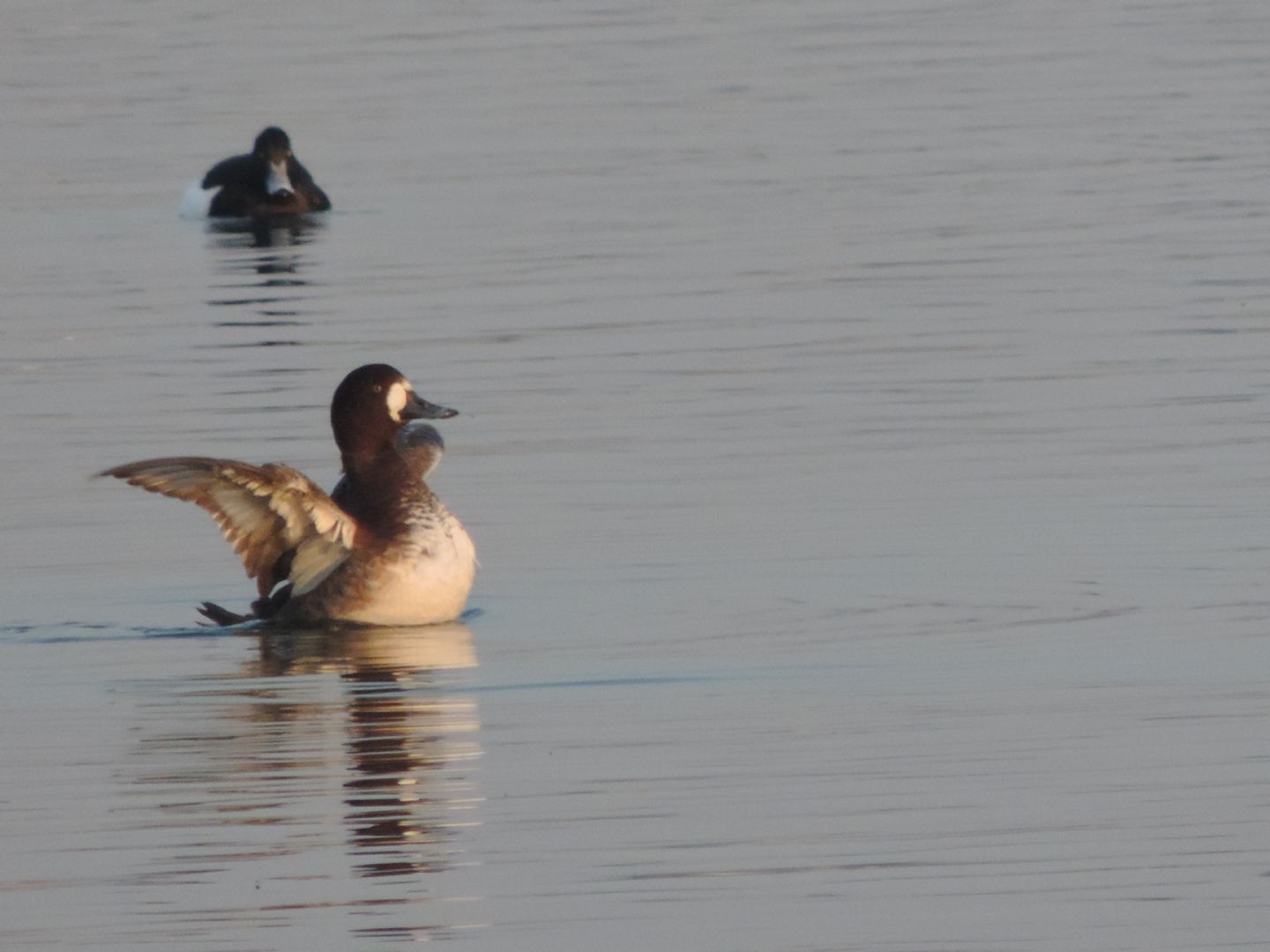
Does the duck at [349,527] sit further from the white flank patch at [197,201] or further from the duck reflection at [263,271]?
the white flank patch at [197,201]

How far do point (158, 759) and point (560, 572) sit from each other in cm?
278

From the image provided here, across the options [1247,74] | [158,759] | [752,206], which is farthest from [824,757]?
[1247,74]

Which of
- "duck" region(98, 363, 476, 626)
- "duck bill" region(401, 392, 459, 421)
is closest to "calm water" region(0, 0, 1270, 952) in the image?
"duck" region(98, 363, 476, 626)

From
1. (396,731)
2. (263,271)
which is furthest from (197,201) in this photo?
(396,731)

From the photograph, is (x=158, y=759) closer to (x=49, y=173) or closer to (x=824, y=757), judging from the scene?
(x=824, y=757)

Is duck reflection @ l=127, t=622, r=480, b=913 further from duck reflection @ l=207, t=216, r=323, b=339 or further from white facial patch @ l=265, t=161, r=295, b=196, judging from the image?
white facial patch @ l=265, t=161, r=295, b=196

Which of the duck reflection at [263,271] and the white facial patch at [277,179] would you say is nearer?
the duck reflection at [263,271]

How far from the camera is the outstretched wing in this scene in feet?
34.3

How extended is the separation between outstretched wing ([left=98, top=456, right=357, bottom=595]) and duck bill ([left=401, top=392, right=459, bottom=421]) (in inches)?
20.3

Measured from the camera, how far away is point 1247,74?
27625 mm

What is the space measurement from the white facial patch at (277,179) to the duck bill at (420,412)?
489 inches

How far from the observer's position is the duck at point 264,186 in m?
23.5

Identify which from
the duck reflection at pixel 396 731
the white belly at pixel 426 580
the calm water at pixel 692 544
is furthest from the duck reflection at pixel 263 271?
the duck reflection at pixel 396 731

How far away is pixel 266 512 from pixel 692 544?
1611 millimetres
